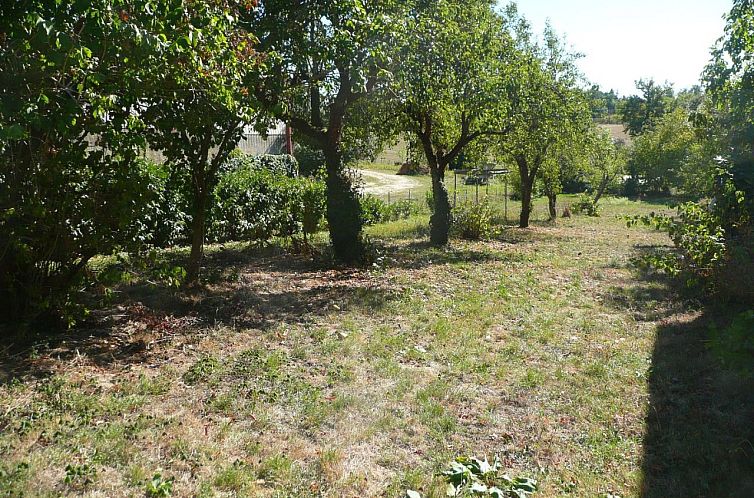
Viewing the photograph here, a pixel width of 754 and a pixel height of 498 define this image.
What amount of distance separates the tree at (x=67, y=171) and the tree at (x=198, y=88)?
0.27 meters

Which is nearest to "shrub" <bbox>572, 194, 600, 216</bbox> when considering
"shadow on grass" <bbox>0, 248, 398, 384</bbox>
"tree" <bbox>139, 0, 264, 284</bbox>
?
"shadow on grass" <bbox>0, 248, 398, 384</bbox>

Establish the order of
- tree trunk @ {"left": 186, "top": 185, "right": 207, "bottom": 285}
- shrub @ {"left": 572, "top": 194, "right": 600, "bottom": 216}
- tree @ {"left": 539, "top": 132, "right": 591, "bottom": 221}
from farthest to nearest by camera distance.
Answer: shrub @ {"left": 572, "top": 194, "right": 600, "bottom": 216} < tree @ {"left": 539, "top": 132, "right": 591, "bottom": 221} < tree trunk @ {"left": 186, "top": 185, "right": 207, "bottom": 285}

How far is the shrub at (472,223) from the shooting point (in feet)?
54.1

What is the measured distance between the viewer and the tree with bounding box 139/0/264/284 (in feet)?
16.5

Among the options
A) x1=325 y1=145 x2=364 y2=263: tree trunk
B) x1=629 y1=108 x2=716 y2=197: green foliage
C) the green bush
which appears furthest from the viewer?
x1=629 y1=108 x2=716 y2=197: green foliage

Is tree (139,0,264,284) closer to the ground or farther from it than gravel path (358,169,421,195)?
farther from it

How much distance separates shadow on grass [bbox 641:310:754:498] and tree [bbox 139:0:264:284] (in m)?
4.64

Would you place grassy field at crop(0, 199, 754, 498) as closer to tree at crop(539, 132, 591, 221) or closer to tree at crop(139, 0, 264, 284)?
tree at crop(139, 0, 264, 284)

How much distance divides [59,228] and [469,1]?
9.97 meters

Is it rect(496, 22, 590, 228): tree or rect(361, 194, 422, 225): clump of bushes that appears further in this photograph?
rect(361, 194, 422, 225): clump of bushes

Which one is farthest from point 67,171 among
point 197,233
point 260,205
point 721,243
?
point 260,205

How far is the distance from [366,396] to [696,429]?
2.67 m

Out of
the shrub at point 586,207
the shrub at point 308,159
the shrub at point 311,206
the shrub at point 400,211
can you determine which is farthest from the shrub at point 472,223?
the shrub at point 586,207

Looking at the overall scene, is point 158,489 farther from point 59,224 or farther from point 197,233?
point 197,233
